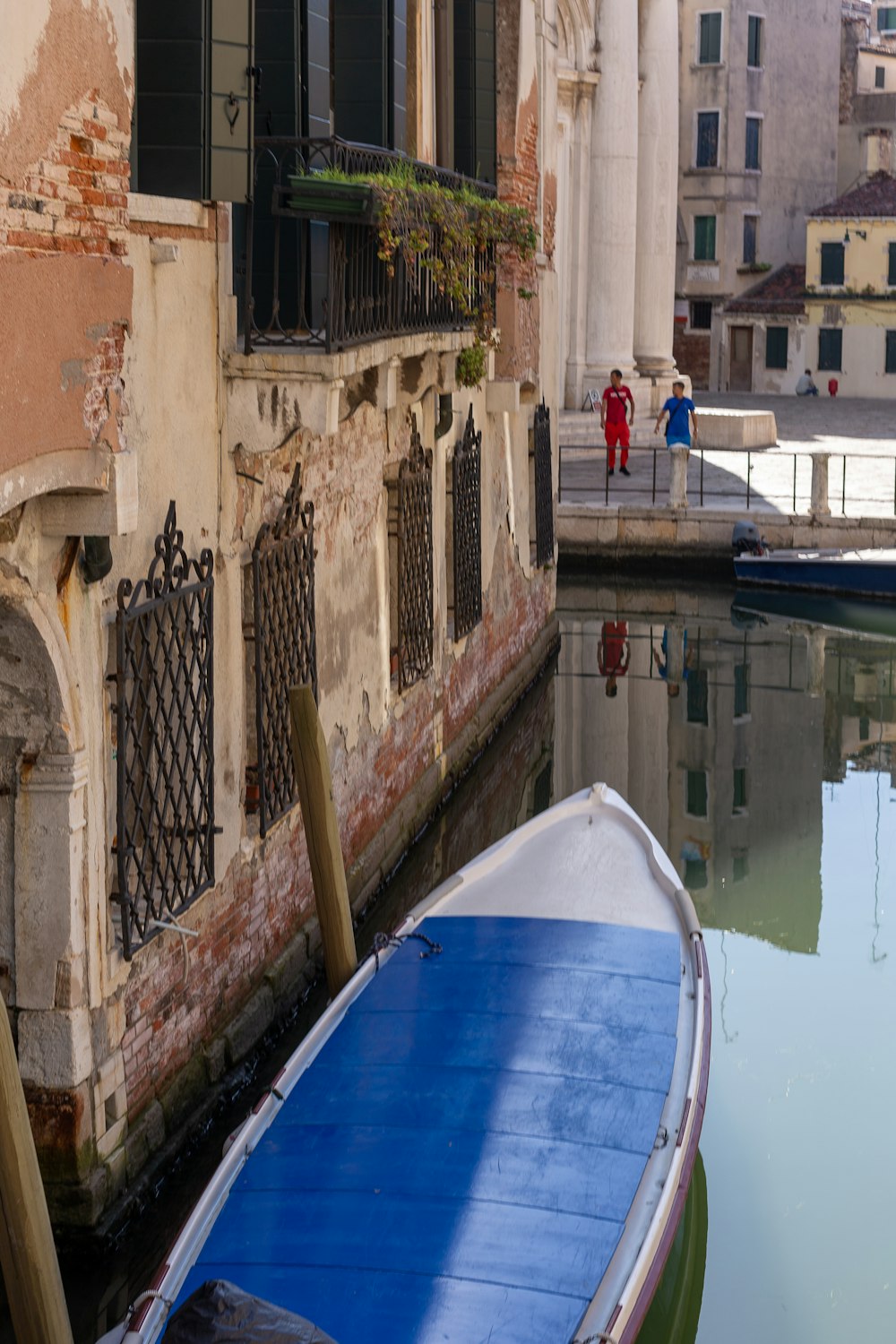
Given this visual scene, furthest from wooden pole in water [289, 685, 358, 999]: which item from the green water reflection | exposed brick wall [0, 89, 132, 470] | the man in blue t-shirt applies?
the man in blue t-shirt

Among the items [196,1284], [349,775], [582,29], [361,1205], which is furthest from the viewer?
[582,29]

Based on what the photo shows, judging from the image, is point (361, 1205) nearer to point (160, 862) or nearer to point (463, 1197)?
point (463, 1197)

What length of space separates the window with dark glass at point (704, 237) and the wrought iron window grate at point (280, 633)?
1237 inches

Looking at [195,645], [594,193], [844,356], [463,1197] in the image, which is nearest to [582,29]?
[594,193]

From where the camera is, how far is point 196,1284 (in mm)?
4535

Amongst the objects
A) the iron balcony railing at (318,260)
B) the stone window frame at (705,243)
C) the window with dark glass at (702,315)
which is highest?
the stone window frame at (705,243)

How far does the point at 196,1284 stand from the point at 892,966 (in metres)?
4.63

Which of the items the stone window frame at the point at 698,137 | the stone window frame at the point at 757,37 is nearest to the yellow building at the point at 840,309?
the stone window frame at the point at 698,137

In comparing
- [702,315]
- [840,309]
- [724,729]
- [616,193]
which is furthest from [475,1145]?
[702,315]

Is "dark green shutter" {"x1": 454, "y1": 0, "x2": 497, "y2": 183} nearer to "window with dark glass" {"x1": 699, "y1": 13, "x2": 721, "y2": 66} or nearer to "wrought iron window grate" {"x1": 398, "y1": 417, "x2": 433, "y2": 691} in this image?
"wrought iron window grate" {"x1": 398, "y1": 417, "x2": 433, "y2": 691}

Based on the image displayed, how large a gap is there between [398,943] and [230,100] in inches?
114

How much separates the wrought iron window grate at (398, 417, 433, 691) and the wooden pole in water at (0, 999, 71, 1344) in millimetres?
5004

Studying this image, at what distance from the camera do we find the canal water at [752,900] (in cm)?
576

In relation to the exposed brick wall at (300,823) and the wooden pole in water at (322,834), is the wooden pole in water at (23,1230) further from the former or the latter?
the wooden pole in water at (322,834)
